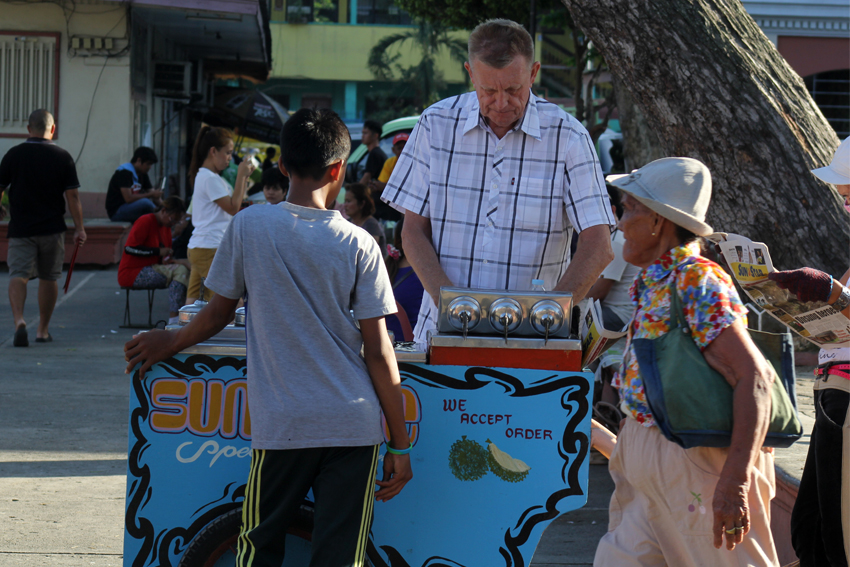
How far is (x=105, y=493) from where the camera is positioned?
4.43 metres

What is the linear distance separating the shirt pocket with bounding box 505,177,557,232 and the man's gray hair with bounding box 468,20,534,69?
43 centimetres

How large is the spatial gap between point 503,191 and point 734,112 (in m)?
3.34

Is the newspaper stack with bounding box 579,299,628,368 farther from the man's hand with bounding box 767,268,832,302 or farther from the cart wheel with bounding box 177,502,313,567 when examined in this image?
the cart wheel with bounding box 177,502,313,567

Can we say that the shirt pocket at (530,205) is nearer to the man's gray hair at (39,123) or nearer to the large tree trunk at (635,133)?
the large tree trunk at (635,133)

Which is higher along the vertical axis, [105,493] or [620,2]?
[620,2]

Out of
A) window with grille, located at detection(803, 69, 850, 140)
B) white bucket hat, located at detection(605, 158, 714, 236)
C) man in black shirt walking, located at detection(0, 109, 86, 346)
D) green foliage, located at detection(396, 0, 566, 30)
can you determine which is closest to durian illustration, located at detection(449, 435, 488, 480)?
white bucket hat, located at detection(605, 158, 714, 236)

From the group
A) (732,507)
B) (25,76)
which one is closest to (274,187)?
(732,507)

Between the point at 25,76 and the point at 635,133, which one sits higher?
the point at 25,76

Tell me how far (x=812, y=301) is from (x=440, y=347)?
1.26 meters

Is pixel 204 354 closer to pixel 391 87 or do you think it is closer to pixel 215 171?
pixel 215 171

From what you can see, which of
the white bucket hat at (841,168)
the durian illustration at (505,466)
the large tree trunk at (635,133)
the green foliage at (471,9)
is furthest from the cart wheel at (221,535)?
the green foliage at (471,9)

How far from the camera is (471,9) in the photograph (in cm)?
1859

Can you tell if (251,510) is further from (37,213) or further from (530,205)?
(37,213)

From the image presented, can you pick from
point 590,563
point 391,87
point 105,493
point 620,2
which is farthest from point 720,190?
point 391,87
